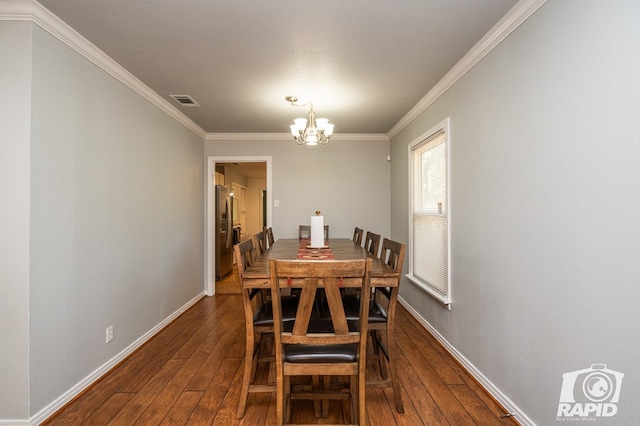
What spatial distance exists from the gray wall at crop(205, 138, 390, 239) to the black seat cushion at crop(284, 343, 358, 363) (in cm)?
318

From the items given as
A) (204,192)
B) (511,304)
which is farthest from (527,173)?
(204,192)

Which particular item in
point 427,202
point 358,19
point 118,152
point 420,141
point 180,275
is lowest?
point 180,275

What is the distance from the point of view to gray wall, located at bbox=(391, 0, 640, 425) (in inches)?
47.6

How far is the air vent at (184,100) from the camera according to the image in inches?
124

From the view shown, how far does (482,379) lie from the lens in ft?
7.04

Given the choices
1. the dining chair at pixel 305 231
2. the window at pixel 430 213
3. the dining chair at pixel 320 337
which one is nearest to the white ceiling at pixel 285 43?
the window at pixel 430 213

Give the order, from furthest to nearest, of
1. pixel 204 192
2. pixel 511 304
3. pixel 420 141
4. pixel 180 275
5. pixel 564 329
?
pixel 204 192, pixel 180 275, pixel 420 141, pixel 511 304, pixel 564 329

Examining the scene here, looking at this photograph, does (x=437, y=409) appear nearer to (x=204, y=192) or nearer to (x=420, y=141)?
(x=420, y=141)

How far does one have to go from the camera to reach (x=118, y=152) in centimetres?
255

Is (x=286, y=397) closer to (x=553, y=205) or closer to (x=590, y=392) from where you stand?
(x=590, y=392)

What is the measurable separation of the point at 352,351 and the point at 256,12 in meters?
2.01

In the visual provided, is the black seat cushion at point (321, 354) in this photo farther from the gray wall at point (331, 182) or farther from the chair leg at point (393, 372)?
the gray wall at point (331, 182)

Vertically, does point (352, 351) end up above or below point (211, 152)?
below

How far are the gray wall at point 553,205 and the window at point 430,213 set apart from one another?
41cm
